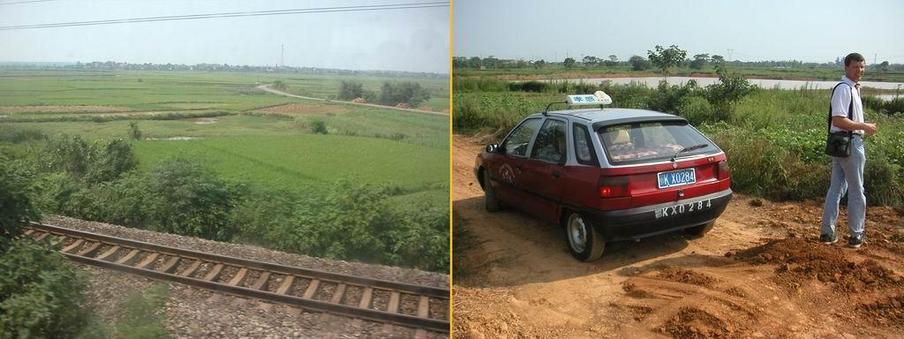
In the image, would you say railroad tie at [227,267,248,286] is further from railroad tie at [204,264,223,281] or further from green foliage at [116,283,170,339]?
green foliage at [116,283,170,339]

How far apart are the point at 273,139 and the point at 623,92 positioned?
13.2 meters

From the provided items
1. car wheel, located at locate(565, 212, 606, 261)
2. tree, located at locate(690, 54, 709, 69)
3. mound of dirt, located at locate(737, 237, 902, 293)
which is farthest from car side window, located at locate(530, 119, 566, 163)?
tree, located at locate(690, 54, 709, 69)

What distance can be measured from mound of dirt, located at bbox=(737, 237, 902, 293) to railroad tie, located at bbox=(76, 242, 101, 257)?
3.90 metres

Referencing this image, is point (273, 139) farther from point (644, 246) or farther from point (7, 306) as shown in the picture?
point (644, 246)

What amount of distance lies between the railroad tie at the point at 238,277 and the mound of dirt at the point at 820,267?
10.8ft

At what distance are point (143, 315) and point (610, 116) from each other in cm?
342

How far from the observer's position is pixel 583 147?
4.43 m

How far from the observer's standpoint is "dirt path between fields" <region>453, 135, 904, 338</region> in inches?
136

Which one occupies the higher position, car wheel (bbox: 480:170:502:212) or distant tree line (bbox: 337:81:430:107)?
distant tree line (bbox: 337:81:430:107)

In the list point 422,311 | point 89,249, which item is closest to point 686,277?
point 422,311

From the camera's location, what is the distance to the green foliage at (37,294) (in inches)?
87.8

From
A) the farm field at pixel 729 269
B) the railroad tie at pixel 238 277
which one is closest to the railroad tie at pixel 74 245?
the railroad tie at pixel 238 277

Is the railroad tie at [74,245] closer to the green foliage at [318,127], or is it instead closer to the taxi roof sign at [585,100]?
the green foliage at [318,127]

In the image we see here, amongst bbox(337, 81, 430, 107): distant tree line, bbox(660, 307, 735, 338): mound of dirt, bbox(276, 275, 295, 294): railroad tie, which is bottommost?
bbox(660, 307, 735, 338): mound of dirt
